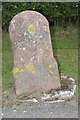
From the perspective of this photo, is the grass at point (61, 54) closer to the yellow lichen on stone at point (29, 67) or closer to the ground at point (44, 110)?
the yellow lichen on stone at point (29, 67)

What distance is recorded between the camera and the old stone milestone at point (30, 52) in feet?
20.2

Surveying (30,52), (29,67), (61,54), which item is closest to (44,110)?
(29,67)

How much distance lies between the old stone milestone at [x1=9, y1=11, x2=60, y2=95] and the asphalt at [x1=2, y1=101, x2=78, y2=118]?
45 centimetres

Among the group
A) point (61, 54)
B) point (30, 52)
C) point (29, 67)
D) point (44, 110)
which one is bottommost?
point (61, 54)

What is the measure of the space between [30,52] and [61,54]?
296 cm

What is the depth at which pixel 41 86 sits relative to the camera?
6.19 metres

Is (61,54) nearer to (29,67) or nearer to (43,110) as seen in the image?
(29,67)

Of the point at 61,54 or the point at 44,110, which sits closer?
the point at 44,110

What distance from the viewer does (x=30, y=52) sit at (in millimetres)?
6172

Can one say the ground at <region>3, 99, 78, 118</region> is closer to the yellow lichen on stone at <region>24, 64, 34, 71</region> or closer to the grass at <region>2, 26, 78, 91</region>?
the yellow lichen on stone at <region>24, 64, 34, 71</region>

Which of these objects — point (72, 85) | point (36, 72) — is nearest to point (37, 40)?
point (36, 72)

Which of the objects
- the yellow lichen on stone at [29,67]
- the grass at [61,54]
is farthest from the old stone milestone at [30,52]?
the grass at [61,54]

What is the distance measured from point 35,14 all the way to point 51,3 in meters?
4.22

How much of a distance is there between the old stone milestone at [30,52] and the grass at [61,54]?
56cm
